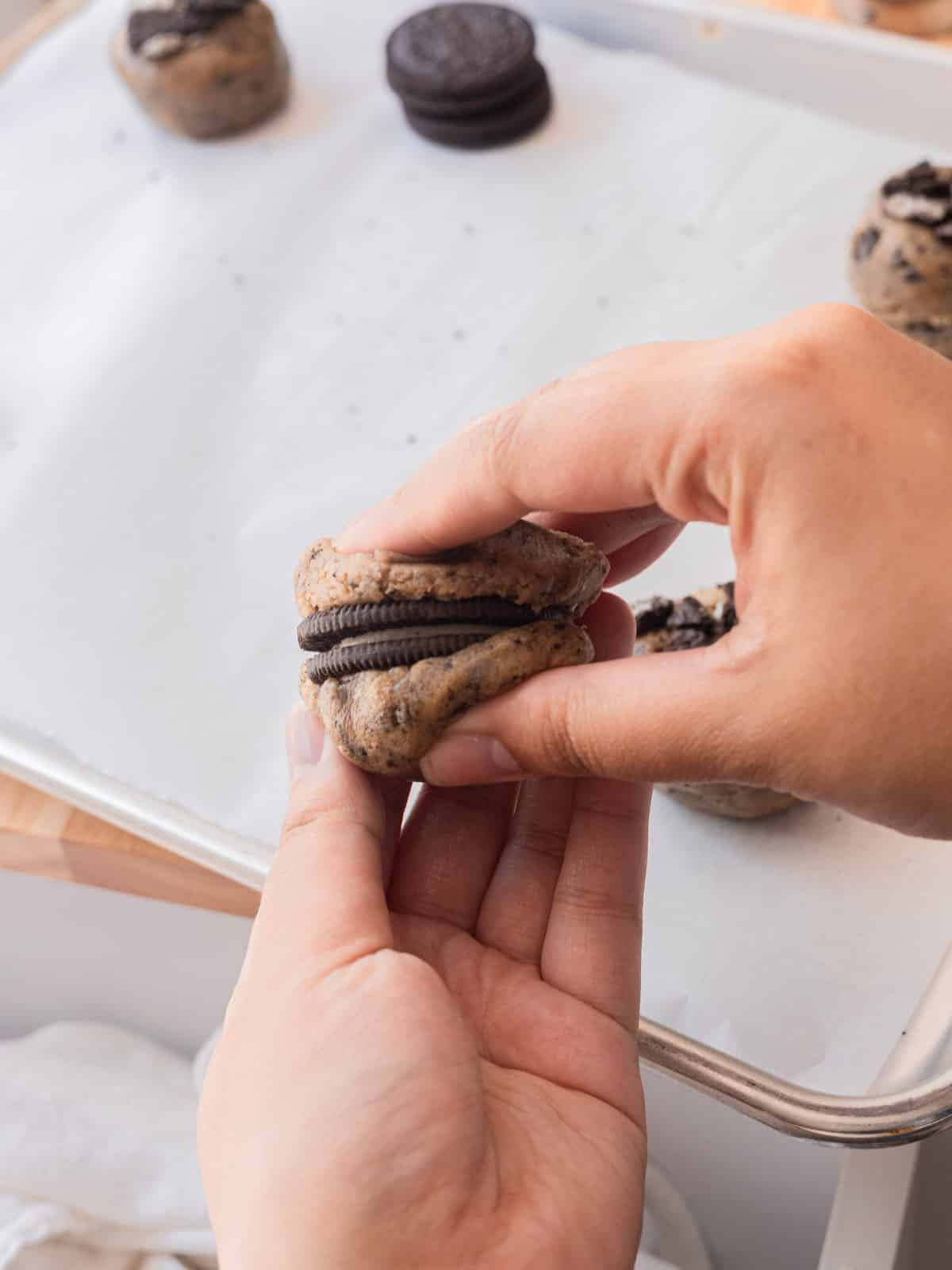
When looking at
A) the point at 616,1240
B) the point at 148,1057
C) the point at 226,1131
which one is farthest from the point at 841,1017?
the point at 148,1057

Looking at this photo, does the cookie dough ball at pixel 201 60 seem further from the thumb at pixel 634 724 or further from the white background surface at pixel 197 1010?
the thumb at pixel 634 724

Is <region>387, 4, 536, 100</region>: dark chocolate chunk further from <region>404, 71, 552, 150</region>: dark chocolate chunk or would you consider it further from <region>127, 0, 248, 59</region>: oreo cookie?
<region>127, 0, 248, 59</region>: oreo cookie

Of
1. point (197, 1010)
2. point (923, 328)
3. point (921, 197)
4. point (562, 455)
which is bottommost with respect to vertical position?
point (197, 1010)

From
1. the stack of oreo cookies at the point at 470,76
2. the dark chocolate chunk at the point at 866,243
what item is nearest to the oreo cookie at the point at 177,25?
the stack of oreo cookies at the point at 470,76

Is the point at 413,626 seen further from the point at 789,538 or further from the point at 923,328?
the point at 923,328

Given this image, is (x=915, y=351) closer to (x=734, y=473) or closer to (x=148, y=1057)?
(x=734, y=473)

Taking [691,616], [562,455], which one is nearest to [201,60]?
[691,616]
